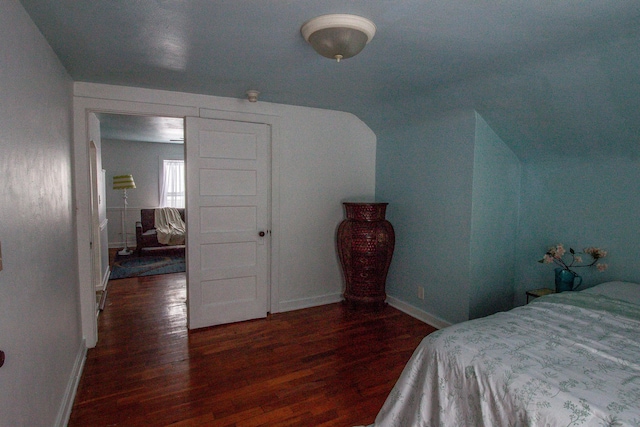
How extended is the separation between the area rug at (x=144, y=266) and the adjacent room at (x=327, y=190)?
2.35 ft

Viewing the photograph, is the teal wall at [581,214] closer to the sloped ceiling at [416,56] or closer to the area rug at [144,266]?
the sloped ceiling at [416,56]

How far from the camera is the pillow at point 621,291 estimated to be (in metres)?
2.19

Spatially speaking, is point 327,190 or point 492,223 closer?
point 492,223

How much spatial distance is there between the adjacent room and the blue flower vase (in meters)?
0.05

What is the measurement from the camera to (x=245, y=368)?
2.55 m

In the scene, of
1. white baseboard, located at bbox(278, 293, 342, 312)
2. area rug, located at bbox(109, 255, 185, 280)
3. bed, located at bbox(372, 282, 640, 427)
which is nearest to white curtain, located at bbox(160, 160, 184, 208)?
area rug, located at bbox(109, 255, 185, 280)

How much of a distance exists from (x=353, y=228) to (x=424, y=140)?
107cm

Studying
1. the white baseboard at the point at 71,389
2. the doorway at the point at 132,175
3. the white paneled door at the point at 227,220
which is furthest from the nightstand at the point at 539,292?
the doorway at the point at 132,175

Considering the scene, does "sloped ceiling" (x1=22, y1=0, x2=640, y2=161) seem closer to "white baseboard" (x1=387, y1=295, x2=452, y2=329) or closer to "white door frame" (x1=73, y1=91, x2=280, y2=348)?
"white door frame" (x1=73, y1=91, x2=280, y2=348)

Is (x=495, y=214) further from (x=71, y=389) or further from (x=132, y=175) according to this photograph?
(x=132, y=175)

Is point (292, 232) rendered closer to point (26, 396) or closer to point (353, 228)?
point (353, 228)

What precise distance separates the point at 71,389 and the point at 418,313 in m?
2.81

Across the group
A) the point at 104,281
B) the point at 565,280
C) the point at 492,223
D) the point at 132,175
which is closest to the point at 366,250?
the point at 492,223

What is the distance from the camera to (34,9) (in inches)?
63.5
